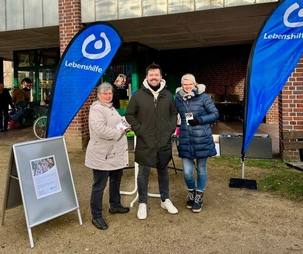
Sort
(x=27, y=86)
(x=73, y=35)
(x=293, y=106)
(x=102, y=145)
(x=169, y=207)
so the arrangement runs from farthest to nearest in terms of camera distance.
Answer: (x=27, y=86), (x=73, y=35), (x=293, y=106), (x=169, y=207), (x=102, y=145)

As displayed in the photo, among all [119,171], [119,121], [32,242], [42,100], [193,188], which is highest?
[42,100]

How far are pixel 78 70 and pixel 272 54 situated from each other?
8.80 feet

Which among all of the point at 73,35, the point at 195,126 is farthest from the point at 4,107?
the point at 195,126

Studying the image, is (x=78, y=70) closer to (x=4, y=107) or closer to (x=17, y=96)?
(x=4, y=107)

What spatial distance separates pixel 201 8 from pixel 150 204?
4.02 meters

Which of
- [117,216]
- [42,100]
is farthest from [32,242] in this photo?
[42,100]

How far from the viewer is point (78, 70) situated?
4289mm

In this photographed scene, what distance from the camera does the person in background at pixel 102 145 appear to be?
10.4ft

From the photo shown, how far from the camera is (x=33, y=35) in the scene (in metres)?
8.57

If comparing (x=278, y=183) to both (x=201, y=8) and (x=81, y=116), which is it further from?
(x=81, y=116)

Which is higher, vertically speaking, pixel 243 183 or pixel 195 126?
pixel 195 126

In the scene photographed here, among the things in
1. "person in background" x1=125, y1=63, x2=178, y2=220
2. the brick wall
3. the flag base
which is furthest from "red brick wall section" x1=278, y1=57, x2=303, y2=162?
the brick wall

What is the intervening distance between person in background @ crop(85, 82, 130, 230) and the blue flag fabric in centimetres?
199

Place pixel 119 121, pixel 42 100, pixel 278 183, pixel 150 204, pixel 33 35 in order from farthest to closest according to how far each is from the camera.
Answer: pixel 42 100, pixel 33 35, pixel 278 183, pixel 150 204, pixel 119 121
